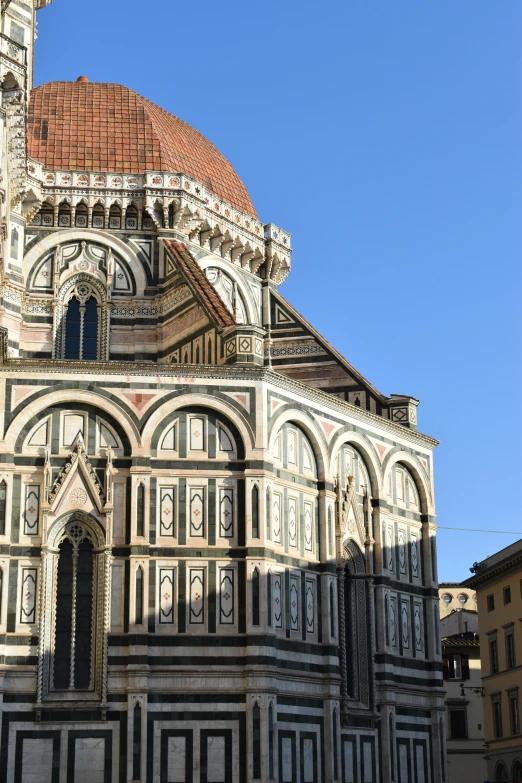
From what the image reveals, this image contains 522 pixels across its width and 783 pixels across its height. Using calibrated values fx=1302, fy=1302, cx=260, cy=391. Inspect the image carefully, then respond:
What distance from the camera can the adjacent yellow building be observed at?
189ft

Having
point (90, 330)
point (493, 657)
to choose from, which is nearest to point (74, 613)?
point (90, 330)

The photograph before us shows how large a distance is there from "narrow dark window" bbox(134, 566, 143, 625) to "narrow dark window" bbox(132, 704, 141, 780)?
2.06 metres

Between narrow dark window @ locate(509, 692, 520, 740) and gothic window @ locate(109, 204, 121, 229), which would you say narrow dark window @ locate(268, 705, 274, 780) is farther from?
narrow dark window @ locate(509, 692, 520, 740)

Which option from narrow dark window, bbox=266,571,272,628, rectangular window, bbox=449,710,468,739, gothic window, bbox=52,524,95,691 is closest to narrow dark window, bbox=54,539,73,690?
gothic window, bbox=52,524,95,691

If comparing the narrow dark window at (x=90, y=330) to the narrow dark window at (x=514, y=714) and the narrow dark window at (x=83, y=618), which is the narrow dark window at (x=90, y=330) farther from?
the narrow dark window at (x=514, y=714)

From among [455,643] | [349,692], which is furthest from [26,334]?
[455,643]

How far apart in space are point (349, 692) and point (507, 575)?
24.8m

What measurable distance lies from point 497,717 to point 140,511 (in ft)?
109

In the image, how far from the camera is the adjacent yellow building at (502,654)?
189 ft

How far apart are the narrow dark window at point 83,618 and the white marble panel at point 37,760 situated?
5.24 ft

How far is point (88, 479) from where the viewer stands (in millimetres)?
32719

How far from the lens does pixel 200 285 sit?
1501 inches

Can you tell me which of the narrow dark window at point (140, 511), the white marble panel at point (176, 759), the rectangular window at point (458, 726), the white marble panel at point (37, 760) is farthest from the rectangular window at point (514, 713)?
the white marble panel at point (37, 760)

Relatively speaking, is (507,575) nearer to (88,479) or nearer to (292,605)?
(292,605)
